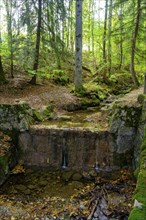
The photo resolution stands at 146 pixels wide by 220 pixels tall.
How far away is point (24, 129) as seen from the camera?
8.56 meters

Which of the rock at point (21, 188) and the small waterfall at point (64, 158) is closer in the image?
the rock at point (21, 188)

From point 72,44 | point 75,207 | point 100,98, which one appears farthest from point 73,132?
point 72,44

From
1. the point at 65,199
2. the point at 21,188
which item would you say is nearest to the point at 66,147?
the point at 21,188

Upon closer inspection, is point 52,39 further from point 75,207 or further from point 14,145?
point 75,207

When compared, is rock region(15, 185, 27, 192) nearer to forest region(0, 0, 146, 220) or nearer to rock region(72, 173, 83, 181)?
forest region(0, 0, 146, 220)

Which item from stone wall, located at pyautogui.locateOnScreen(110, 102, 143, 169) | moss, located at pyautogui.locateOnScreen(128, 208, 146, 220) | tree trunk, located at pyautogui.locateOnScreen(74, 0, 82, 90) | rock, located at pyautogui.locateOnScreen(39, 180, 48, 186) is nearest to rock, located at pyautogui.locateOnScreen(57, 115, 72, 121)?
stone wall, located at pyautogui.locateOnScreen(110, 102, 143, 169)

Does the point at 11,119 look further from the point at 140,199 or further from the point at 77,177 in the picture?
the point at 140,199

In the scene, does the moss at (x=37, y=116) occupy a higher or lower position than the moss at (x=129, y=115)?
lower

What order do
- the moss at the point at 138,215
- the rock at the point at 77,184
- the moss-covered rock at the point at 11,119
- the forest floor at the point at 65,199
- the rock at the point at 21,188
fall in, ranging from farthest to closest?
1. the moss-covered rock at the point at 11,119
2. the rock at the point at 77,184
3. the rock at the point at 21,188
4. the forest floor at the point at 65,199
5. the moss at the point at 138,215

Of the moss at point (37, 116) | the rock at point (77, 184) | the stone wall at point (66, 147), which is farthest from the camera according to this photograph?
the moss at point (37, 116)

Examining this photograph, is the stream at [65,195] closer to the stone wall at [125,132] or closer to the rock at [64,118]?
the stone wall at [125,132]

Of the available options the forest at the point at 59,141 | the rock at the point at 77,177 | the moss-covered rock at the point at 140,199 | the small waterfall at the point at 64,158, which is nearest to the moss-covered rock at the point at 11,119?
the forest at the point at 59,141

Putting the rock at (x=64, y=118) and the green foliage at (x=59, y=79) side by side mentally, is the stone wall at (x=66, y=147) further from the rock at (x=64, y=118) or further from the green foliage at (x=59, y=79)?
the green foliage at (x=59, y=79)

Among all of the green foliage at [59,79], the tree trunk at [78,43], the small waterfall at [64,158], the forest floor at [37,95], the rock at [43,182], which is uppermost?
the tree trunk at [78,43]
